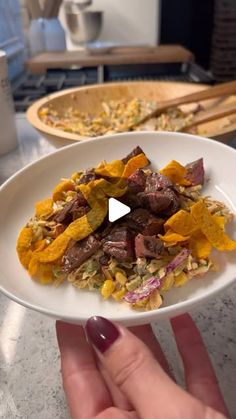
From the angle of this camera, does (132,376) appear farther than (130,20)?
No

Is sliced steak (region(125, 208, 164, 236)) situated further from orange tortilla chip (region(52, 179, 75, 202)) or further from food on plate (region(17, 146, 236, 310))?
orange tortilla chip (region(52, 179, 75, 202))

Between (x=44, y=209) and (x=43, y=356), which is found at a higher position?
(x=44, y=209)

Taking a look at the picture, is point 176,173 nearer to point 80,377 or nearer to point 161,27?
point 80,377

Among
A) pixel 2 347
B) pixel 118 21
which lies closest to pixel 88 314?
pixel 2 347

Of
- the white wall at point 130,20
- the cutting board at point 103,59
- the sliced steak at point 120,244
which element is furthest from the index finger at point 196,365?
the white wall at point 130,20

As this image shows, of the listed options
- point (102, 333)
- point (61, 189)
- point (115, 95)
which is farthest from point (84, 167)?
point (115, 95)

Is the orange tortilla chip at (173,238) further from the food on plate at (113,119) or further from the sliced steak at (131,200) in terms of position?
the food on plate at (113,119)
